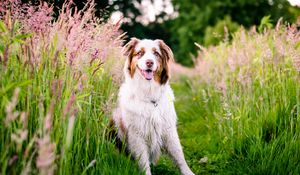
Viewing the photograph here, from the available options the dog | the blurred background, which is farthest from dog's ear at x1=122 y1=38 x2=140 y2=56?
the blurred background

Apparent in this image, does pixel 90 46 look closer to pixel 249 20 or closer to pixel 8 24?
pixel 8 24

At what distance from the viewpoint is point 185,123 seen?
6.82m

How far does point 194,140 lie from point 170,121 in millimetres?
1297

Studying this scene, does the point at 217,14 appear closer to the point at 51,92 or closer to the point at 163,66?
the point at 163,66

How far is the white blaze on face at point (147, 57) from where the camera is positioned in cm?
408

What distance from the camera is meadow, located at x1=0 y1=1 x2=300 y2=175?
2520mm

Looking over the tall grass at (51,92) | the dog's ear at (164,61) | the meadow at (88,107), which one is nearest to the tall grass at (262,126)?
the meadow at (88,107)

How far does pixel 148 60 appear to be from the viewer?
402cm

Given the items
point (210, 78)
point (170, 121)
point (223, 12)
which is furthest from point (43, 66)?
point (223, 12)

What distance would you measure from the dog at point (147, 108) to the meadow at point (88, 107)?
0.19 metres

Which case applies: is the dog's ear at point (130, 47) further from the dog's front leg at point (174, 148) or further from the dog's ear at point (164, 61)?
the dog's front leg at point (174, 148)

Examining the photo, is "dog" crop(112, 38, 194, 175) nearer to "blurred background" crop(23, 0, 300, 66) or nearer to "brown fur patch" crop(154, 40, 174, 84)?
"brown fur patch" crop(154, 40, 174, 84)

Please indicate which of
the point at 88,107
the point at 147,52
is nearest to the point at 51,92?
the point at 88,107

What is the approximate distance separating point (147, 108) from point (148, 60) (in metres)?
0.51
